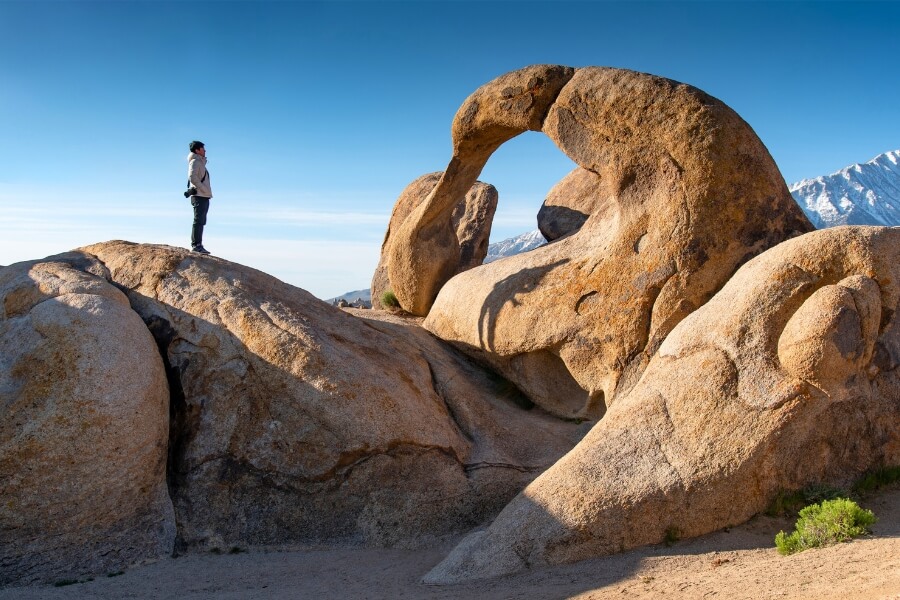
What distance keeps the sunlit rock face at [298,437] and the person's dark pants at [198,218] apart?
2.34 metres

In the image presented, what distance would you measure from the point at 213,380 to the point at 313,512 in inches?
59.6

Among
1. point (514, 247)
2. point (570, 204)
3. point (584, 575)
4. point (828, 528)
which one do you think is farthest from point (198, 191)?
point (514, 247)

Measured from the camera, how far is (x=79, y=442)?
6.73 m

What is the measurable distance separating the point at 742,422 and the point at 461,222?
759cm

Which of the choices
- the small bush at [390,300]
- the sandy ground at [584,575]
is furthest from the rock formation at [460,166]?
the sandy ground at [584,575]

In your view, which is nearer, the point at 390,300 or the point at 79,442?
the point at 79,442

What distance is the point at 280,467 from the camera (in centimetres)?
746

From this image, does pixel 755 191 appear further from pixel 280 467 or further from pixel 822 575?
pixel 280 467

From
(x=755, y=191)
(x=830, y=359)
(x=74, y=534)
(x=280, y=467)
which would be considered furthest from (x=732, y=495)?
(x=74, y=534)

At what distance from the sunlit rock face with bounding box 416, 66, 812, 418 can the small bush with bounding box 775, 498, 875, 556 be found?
2.68m

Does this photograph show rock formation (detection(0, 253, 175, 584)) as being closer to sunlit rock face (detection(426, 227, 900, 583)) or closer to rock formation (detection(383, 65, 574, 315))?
sunlit rock face (detection(426, 227, 900, 583))

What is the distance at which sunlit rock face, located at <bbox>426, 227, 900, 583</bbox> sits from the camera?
20.4ft

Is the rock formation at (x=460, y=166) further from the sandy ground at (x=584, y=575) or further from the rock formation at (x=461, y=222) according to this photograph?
the sandy ground at (x=584, y=575)

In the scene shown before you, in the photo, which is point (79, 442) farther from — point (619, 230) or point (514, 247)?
A: point (514, 247)
